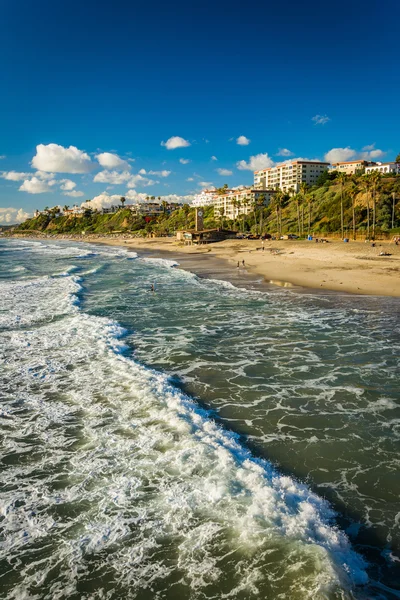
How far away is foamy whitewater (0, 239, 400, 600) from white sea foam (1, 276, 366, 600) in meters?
0.03

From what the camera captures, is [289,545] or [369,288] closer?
[289,545]

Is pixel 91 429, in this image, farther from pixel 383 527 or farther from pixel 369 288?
pixel 369 288

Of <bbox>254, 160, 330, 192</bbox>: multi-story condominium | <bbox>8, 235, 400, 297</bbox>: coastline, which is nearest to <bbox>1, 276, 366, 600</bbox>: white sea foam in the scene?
<bbox>8, 235, 400, 297</bbox>: coastline

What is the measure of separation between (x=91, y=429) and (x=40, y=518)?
9.54 ft

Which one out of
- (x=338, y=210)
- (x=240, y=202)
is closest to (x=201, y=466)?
(x=338, y=210)

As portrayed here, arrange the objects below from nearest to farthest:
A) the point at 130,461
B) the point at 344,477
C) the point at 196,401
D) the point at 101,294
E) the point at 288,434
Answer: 1. the point at 344,477
2. the point at 130,461
3. the point at 288,434
4. the point at 196,401
5. the point at 101,294

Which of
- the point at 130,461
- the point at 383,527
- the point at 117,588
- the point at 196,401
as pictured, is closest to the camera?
the point at 117,588

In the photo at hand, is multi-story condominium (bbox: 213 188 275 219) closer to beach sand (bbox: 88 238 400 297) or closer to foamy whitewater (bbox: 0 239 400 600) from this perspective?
beach sand (bbox: 88 238 400 297)

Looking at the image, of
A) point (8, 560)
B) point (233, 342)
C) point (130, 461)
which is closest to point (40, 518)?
point (8, 560)

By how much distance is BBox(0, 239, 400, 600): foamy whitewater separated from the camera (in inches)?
213

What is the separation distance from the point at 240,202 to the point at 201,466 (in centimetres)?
14800

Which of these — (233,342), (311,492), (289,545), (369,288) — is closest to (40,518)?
(289,545)

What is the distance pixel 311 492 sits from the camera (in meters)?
6.99

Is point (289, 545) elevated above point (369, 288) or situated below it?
below
